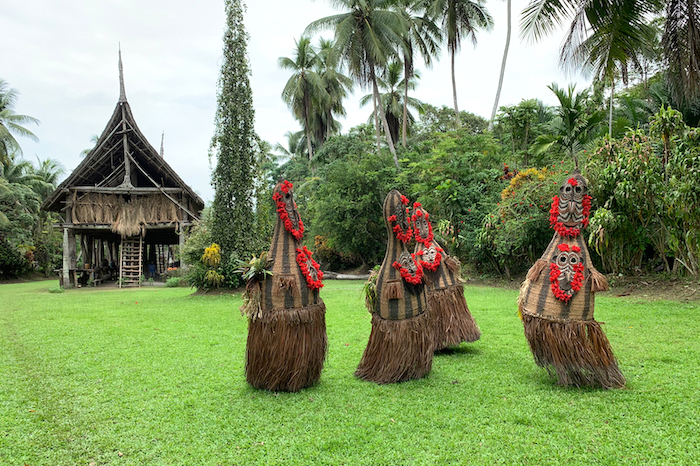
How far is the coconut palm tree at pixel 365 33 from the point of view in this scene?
18.3m

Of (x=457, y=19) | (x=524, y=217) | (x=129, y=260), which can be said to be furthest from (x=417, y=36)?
(x=129, y=260)

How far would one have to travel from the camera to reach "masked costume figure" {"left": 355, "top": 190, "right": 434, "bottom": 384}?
4.12 meters

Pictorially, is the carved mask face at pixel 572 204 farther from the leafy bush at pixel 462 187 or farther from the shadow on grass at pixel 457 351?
the leafy bush at pixel 462 187

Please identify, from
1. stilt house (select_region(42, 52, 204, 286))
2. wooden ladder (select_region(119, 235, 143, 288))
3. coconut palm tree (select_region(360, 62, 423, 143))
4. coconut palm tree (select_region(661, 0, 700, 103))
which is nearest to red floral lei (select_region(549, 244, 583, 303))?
coconut palm tree (select_region(661, 0, 700, 103))

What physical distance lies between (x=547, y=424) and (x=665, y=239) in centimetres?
780

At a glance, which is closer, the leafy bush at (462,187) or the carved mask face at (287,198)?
the carved mask face at (287,198)

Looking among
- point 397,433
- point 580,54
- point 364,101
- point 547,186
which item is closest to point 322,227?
point 547,186

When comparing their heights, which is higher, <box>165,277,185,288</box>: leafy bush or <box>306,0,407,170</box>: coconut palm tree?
<box>306,0,407,170</box>: coconut palm tree

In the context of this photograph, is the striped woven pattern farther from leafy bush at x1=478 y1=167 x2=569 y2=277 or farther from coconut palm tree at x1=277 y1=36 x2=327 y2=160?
coconut palm tree at x1=277 y1=36 x2=327 y2=160

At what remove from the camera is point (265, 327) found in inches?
151

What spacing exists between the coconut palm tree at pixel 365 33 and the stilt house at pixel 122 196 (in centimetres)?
873

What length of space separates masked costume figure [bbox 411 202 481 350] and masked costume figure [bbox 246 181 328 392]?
1534 mm

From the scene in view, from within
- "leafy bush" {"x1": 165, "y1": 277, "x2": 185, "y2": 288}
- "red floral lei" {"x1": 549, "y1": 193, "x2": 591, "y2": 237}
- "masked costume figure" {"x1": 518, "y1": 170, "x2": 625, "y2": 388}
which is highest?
"red floral lei" {"x1": 549, "y1": 193, "x2": 591, "y2": 237}

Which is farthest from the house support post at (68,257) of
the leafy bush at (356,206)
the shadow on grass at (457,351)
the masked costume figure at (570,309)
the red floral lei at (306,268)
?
the masked costume figure at (570,309)
